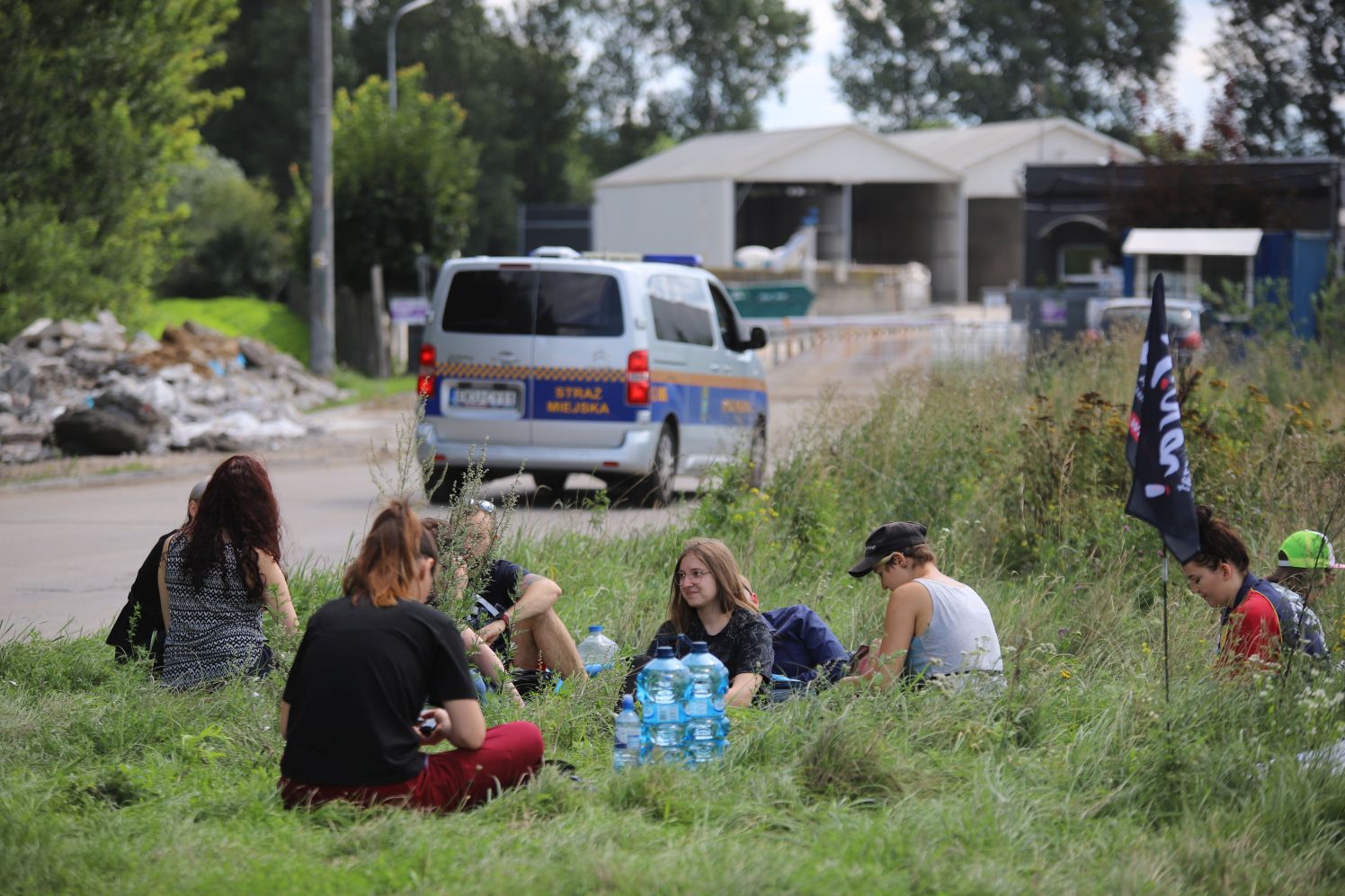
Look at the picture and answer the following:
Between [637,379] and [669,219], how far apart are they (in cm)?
3849

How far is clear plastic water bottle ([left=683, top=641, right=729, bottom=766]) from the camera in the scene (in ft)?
18.1

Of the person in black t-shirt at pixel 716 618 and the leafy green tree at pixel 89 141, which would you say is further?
the leafy green tree at pixel 89 141

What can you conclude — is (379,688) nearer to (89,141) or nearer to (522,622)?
(522,622)

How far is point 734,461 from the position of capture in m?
10.4

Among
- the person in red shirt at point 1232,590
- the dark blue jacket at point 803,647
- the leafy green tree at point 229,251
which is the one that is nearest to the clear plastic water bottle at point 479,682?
the dark blue jacket at point 803,647

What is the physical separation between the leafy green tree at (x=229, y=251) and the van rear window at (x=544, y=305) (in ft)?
87.4

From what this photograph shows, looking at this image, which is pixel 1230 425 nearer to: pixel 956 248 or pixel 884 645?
pixel 884 645

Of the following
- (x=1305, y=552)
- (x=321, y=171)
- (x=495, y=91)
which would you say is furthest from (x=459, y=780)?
(x=495, y=91)

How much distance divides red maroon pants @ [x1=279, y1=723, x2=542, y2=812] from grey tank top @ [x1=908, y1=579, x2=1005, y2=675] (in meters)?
1.71

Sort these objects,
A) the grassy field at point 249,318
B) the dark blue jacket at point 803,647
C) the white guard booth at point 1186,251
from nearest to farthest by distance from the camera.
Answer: the dark blue jacket at point 803,647, the white guard booth at point 1186,251, the grassy field at point 249,318

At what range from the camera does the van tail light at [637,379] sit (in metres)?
13.1

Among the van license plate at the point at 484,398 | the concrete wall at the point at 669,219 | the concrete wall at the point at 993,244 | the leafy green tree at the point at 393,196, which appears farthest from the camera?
the concrete wall at the point at 993,244

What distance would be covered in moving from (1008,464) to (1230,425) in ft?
4.60

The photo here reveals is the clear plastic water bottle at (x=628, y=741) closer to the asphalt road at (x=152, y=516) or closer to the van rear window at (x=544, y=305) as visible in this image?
the asphalt road at (x=152, y=516)
